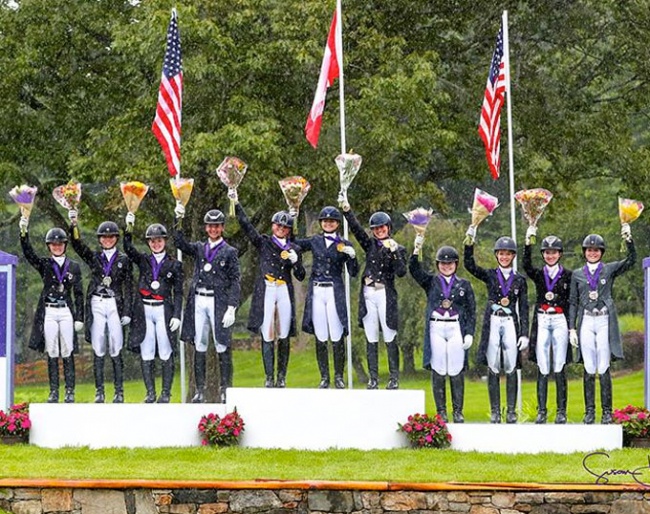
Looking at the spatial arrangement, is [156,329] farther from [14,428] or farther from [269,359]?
[14,428]

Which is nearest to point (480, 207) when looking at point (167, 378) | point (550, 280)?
point (550, 280)

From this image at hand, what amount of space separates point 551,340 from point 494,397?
0.84 m

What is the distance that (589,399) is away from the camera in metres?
17.5

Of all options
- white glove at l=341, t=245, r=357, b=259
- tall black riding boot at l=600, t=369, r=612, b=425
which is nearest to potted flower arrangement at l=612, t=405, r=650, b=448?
tall black riding boot at l=600, t=369, r=612, b=425

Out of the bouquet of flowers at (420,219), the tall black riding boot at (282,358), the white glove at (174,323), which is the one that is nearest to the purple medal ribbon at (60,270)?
the white glove at (174,323)

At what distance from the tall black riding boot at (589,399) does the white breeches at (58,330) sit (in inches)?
212

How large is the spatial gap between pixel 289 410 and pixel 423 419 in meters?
1.35

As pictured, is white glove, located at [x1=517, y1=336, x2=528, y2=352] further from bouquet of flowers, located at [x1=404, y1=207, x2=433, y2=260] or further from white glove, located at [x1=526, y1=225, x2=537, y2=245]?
bouquet of flowers, located at [x1=404, y1=207, x2=433, y2=260]

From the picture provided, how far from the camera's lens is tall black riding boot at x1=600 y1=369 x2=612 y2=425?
17297mm

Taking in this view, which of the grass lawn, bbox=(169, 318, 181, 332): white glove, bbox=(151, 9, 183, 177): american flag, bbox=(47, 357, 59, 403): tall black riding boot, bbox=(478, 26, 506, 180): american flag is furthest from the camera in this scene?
bbox=(478, 26, 506, 180): american flag

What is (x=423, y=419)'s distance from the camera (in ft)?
55.3

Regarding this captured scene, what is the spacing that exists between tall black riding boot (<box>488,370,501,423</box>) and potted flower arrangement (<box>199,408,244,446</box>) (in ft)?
8.50

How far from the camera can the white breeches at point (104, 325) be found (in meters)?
17.4

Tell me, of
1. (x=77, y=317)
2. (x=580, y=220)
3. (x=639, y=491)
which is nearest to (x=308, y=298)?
(x=77, y=317)
